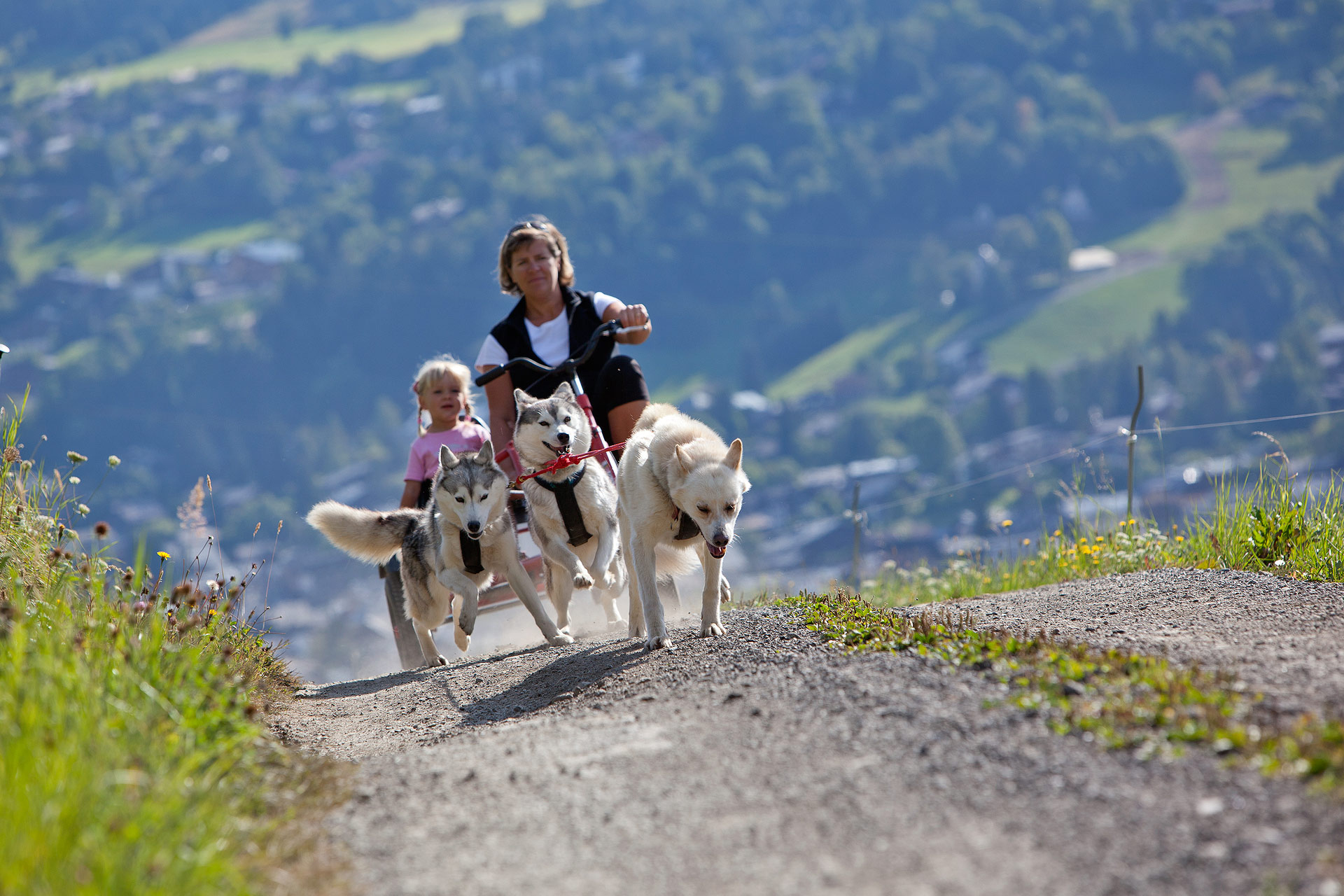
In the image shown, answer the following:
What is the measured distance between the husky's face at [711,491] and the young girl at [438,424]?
10.4 ft

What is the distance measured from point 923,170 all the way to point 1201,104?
3692 cm

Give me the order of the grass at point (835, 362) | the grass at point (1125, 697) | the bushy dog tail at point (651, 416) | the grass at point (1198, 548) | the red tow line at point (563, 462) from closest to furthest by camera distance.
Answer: the grass at point (1125, 697) → the grass at point (1198, 548) → the bushy dog tail at point (651, 416) → the red tow line at point (563, 462) → the grass at point (835, 362)

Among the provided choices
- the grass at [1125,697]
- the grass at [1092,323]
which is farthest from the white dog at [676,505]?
the grass at [1092,323]

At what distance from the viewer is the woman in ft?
25.6

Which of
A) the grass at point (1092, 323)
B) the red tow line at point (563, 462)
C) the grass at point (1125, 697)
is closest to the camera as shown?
the grass at point (1125, 697)

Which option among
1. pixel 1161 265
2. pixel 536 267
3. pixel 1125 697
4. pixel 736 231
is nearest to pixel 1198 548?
pixel 1125 697

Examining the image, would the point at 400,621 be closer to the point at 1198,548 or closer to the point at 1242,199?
the point at 1198,548

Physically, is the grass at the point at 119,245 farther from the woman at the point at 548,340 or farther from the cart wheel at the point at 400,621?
the woman at the point at 548,340

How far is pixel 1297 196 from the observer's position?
121 meters

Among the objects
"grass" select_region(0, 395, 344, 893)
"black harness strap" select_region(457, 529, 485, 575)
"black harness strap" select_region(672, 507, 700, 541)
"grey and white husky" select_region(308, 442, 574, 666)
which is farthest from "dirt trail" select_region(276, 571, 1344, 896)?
"black harness strap" select_region(457, 529, 485, 575)

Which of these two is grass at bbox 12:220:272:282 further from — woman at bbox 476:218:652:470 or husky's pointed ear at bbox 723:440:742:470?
husky's pointed ear at bbox 723:440:742:470

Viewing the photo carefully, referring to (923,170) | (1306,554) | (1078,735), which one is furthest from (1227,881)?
(923,170)

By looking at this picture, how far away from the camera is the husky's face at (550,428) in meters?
6.90

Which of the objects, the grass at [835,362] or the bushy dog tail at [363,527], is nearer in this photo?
the bushy dog tail at [363,527]
